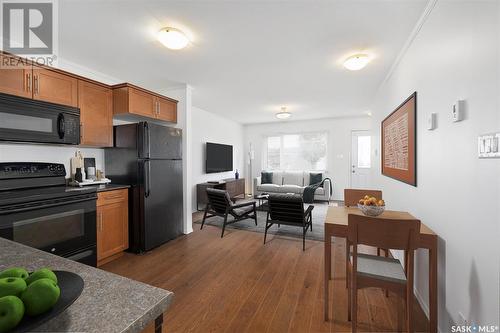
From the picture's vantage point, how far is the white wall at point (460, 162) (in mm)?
1120

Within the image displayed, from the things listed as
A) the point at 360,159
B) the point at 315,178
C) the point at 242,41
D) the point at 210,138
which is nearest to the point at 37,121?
the point at 242,41

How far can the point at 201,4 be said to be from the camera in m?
1.83

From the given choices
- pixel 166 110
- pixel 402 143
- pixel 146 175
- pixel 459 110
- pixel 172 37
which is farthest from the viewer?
pixel 166 110

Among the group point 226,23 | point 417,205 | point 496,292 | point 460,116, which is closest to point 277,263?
point 417,205

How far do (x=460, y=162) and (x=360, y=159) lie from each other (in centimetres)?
554

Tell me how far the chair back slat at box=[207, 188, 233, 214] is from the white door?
4.45 metres

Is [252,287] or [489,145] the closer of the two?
[489,145]

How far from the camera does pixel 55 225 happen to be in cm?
212

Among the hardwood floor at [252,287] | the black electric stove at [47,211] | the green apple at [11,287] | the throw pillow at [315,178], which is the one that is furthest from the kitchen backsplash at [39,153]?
the throw pillow at [315,178]

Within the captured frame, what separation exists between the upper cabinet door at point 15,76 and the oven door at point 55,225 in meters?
1.13

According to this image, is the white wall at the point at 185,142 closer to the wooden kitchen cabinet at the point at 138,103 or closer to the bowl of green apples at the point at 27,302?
the wooden kitchen cabinet at the point at 138,103

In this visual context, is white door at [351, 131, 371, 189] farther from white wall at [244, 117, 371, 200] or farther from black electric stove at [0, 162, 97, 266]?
black electric stove at [0, 162, 97, 266]

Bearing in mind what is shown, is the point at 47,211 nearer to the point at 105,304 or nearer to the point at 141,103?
the point at 141,103

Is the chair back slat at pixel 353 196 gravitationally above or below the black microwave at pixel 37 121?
below
